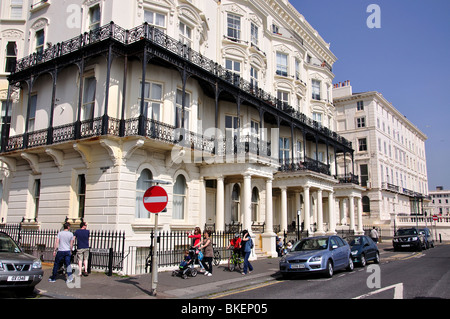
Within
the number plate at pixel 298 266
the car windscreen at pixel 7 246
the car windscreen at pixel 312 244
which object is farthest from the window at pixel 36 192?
the number plate at pixel 298 266

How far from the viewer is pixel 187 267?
1331 centimetres

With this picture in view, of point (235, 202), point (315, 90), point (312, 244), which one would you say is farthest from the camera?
point (315, 90)

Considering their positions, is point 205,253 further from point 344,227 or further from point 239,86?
point 344,227

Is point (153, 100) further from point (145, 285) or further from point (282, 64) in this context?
point (282, 64)

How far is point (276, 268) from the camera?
1642 centimetres

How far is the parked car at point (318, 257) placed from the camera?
12953 mm

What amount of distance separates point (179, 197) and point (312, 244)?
7740 millimetres

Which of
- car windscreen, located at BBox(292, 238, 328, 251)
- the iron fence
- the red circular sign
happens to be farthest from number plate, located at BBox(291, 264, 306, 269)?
the iron fence

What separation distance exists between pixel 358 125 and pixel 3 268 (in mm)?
50199

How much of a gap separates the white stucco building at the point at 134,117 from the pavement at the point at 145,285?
11.5ft

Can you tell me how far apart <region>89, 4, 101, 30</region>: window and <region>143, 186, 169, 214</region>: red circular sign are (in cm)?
1183

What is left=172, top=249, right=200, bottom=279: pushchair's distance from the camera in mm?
13250

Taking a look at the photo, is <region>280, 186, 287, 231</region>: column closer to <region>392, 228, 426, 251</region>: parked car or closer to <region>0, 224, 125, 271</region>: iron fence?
<region>392, 228, 426, 251</region>: parked car

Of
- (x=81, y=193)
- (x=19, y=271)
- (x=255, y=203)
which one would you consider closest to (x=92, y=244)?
(x=81, y=193)
